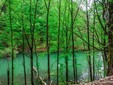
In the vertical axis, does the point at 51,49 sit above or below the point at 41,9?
below

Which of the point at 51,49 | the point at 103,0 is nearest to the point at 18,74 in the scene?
the point at 51,49

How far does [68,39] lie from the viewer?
17.8 metres

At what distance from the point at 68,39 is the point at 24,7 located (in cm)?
377

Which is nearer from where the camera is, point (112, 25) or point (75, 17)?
point (112, 25)

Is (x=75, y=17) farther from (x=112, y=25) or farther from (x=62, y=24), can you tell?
(x=112, y=25)

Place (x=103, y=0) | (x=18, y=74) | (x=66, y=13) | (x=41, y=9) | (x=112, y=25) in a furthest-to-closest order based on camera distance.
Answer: (x=18, y=74), (x=66, y=13), (x=41, y=9), (x=103, y=0), (x=112, y=25)

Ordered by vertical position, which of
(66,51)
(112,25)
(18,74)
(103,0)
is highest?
(103,0)

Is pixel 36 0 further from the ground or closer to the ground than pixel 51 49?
further from the ground

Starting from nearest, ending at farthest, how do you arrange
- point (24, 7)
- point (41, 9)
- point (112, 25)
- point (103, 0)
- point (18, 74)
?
point (112, 25)
point (103, 0)
point (24, 7)
point (41, 9)
point (18, 74)

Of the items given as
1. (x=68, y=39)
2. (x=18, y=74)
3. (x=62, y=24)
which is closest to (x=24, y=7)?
(x=62, y=24)

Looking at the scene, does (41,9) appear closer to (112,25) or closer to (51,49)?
(51,49)

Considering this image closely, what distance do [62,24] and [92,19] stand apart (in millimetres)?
1840

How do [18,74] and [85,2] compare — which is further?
[18,74]

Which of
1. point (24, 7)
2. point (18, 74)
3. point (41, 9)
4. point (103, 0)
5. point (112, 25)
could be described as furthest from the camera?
point (18, 74)
